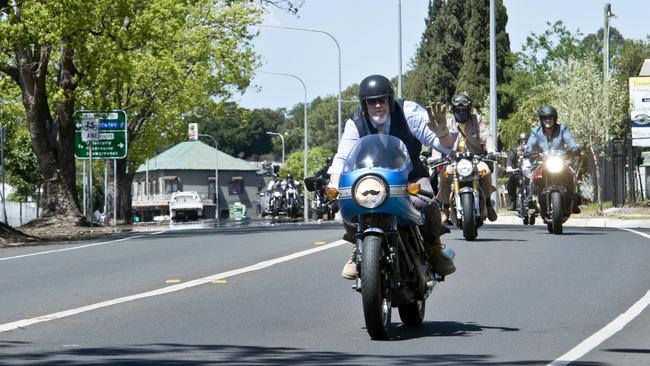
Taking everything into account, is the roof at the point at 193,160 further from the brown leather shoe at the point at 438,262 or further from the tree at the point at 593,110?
the brown leather shoe at the point at 438,262

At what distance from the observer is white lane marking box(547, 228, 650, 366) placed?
7.97m

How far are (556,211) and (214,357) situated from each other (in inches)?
497

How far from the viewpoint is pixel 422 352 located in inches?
325

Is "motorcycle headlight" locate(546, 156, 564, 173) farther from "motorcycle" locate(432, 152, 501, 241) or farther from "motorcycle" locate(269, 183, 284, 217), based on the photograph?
"motorcycle" locate(269, 183, 284, 217)

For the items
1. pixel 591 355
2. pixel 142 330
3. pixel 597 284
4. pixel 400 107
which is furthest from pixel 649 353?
pixel 597 284

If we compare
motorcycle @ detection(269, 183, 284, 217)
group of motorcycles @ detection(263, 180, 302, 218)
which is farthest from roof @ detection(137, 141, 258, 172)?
group of motorcycles @ detection(263, 180, 302, 218)

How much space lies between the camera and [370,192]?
8750mm

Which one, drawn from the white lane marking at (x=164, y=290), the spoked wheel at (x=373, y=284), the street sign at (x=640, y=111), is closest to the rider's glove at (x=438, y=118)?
the spoked wheel at (x=373, y=284)

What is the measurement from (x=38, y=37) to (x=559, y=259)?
17.2 m

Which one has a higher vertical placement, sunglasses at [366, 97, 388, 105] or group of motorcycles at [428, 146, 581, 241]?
sunglasses at [366, 97, 388, 105]

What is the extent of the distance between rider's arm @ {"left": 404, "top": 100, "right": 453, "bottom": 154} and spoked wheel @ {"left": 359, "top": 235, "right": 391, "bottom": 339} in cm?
108

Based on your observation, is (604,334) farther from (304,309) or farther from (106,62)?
(106,62)

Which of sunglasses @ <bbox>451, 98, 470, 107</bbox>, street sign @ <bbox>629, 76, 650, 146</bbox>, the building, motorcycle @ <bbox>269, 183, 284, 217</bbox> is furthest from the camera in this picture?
the building

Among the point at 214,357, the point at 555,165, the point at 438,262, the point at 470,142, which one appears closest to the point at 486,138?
the point at 470,142
